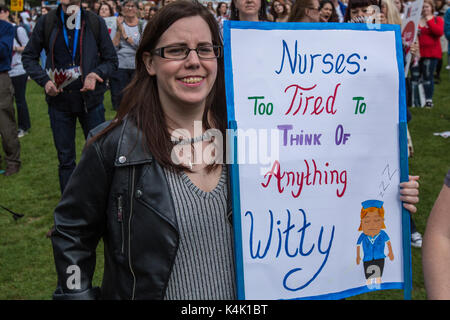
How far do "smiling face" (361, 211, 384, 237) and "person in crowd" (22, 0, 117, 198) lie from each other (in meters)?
3.02

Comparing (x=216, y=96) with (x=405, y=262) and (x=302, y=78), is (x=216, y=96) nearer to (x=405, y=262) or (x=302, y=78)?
(x=302, y=78)

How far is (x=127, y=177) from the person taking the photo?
59.4 inches

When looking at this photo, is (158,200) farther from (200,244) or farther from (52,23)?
(52,23)

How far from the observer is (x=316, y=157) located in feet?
5.43

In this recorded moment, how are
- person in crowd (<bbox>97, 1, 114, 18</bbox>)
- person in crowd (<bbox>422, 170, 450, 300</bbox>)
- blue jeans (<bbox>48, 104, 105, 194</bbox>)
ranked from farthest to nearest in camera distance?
person in crowd (<bbox>97, 1, 114, 18</bbox>)
blue jeans (<bbox>48, 104, 105, 194</bbox>)
person in crowd (<bbox>422, 170, 450, 300</bbox>)

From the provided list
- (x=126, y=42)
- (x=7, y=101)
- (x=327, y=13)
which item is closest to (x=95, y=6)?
(x=126, y=42)

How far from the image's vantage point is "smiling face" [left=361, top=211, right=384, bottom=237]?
1.68 meters

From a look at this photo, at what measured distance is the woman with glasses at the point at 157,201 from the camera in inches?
58.9

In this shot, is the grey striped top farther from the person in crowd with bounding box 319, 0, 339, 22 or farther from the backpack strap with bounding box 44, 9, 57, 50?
the person in crowd with bounding box 319, 0, 339, 22

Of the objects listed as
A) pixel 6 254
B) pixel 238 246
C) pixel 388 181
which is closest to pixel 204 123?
pixel 238 246

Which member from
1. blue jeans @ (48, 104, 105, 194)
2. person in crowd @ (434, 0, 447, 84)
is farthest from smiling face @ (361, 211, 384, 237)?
person in crowd @ (434, 0, 447, 84)

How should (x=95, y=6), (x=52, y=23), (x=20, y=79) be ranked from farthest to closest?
(x=95, y=6), (x=20, y=79), (x=52, y=23)

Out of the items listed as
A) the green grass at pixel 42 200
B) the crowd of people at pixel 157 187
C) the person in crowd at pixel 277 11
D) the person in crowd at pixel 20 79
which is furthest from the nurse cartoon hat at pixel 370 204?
the person in crowd at pixel 20 79

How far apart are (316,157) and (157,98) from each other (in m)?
0.59
